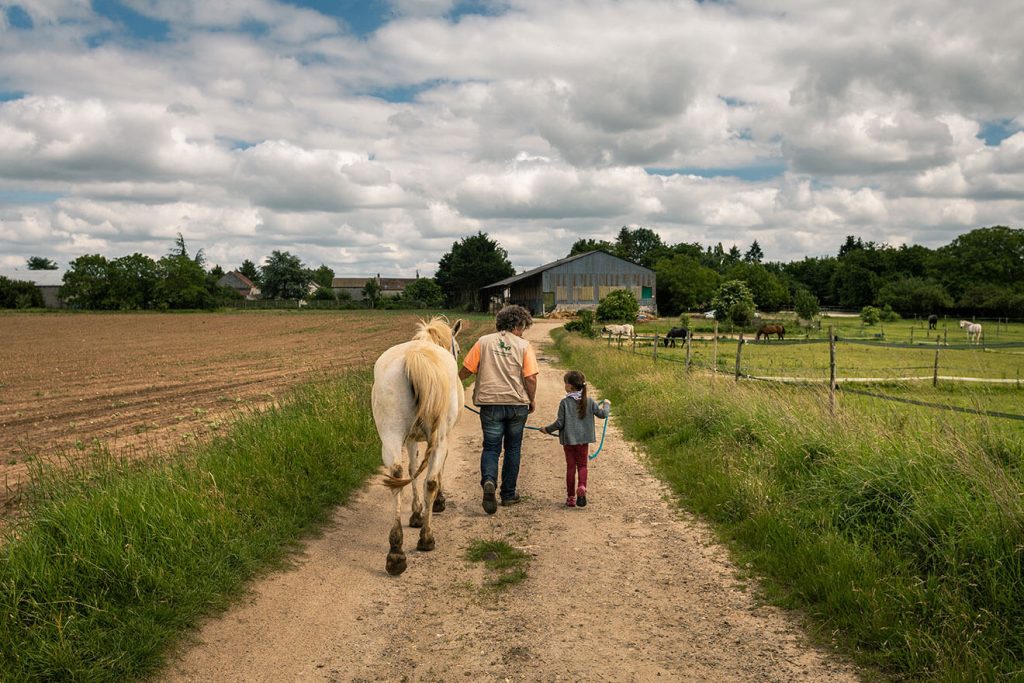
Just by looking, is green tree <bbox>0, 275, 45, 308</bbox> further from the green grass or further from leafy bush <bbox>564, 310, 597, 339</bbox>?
the green grass

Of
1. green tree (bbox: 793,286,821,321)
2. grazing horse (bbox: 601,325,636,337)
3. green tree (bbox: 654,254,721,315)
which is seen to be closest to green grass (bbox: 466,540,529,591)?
grazing horse (bbox: 601,325,636,337)

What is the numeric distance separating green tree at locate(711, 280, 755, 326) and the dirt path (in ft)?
149

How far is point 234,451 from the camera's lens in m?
7.15

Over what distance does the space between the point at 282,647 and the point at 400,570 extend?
1.24 m

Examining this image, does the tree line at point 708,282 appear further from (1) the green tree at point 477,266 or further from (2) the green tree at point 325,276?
(2) the green tree at point 325,276

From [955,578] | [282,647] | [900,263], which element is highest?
[900,263]

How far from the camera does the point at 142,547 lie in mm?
4605

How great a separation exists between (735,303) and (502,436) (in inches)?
1897

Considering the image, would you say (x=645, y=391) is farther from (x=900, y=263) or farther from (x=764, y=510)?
(x=900, y=263)

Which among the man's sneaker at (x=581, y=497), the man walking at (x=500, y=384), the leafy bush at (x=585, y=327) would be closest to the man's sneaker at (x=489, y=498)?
the man walking at (x=500, y=384)

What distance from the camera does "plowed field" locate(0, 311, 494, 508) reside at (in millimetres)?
11133

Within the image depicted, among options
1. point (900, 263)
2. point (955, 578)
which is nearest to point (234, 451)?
point (955, 578)

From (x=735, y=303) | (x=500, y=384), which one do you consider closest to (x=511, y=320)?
(x=500, y=384)

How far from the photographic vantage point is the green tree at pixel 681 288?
255 feet
